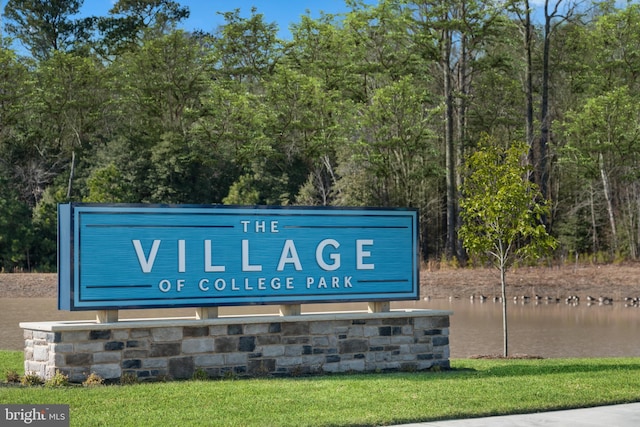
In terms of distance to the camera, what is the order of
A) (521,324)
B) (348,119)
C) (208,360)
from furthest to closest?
(348,119) → (521,324) → (208,360)

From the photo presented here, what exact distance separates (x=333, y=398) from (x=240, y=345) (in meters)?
3.26

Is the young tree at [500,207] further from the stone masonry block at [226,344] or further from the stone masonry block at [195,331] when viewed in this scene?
the stone masonry block at [195,331]

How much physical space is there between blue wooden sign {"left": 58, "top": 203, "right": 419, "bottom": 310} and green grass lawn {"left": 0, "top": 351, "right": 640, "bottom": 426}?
1.63 m

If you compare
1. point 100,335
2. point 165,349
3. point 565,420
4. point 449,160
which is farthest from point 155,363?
point 449,160

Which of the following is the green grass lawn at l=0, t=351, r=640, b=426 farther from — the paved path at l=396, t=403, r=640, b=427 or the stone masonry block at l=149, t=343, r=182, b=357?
the stone masonry block at l=149, t=343, r=182, b=357

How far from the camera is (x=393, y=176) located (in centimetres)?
5856

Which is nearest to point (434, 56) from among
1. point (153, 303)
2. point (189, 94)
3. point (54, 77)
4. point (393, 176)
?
point (393, 176)

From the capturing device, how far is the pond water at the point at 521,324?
2297 cm

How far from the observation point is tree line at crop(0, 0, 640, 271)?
182ft

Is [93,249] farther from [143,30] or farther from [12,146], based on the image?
[143,30]

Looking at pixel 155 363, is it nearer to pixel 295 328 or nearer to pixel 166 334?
pixel 166 334

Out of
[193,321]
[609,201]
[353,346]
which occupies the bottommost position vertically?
[353,346]

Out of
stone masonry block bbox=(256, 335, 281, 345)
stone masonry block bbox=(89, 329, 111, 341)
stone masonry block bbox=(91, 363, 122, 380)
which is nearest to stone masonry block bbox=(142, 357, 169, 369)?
stone masonry block bbox=(91, 363, 122, 380)

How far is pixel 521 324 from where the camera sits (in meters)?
30.2
